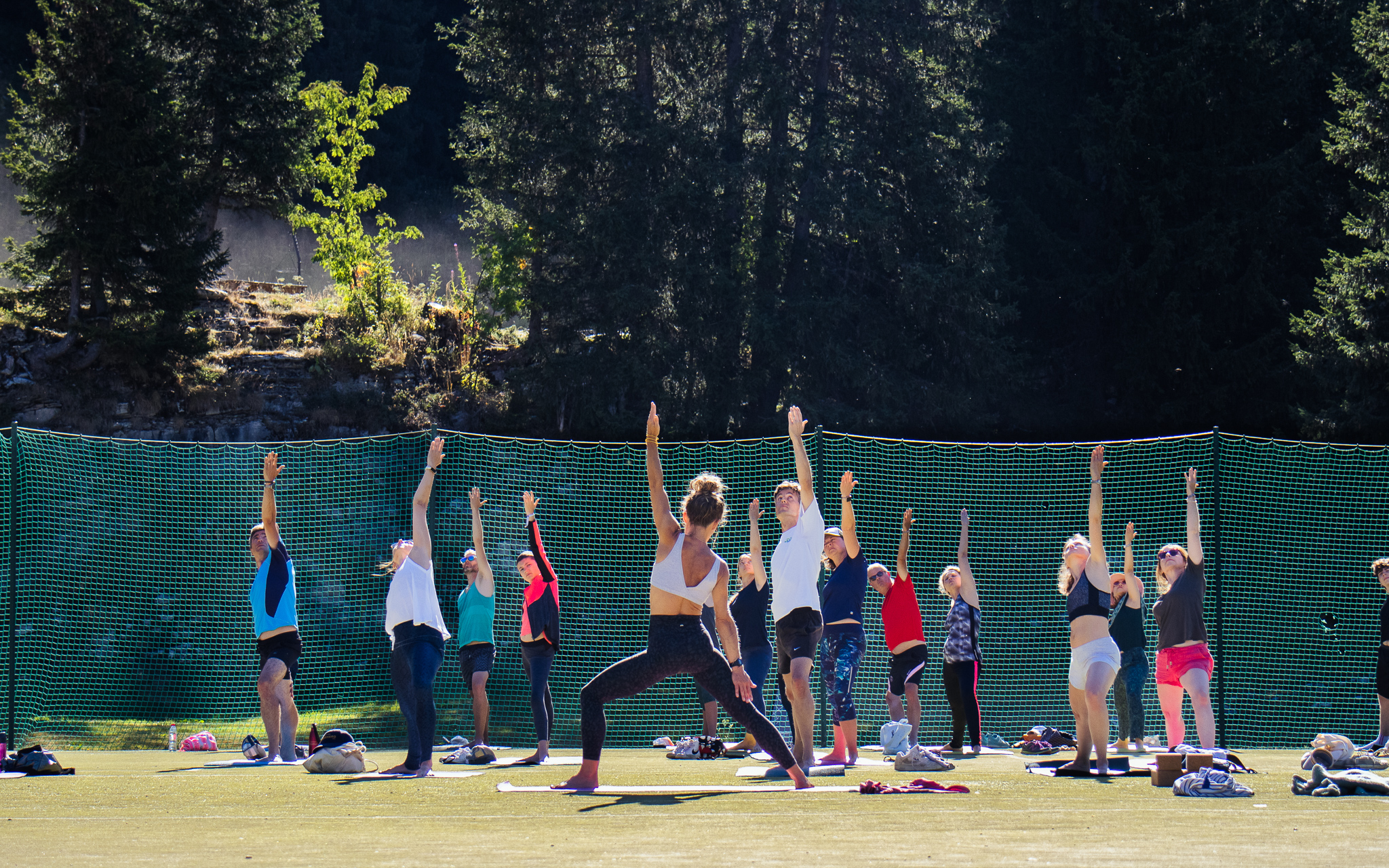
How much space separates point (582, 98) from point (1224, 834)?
2149 cm

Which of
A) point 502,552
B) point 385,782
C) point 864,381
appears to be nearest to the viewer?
point 385,782

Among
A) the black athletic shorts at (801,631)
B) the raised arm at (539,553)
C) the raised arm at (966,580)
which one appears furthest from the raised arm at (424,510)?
the raised arm at (966,580)

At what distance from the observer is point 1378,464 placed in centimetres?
1515

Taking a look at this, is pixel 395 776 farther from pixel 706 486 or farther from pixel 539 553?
pixel 706 486

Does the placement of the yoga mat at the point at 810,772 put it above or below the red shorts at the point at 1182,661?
below

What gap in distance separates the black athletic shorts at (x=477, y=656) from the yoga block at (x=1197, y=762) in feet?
18.0

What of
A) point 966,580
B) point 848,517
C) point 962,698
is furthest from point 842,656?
point 962,698

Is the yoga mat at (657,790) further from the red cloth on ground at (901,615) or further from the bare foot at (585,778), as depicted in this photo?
the red cloth on ground at (901,615)

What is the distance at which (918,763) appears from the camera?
28.3 ft

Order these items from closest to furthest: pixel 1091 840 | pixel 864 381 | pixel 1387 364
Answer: pixel 1091 840
pixel 1387 364
pixel 864 381

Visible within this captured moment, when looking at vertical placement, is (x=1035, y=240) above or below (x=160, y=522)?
above

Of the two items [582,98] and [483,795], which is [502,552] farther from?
[582,98]

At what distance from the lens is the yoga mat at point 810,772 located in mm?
8227

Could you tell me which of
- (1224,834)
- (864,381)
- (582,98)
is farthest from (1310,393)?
(1224,834)
